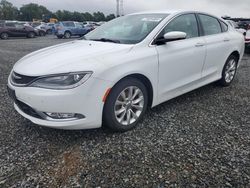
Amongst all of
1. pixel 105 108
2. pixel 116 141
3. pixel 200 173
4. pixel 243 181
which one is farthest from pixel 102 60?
pixel 243 181

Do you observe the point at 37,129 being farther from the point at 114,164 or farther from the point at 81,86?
the point at 114,164

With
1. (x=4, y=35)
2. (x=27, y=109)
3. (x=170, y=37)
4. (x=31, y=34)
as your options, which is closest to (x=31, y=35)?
(x=31, y=34)

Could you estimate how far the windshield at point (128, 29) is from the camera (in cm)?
331

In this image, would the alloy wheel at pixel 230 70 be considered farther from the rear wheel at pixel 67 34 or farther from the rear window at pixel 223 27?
the rear wheel at pixel 67 34

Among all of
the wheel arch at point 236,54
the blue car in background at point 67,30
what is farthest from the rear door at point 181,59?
the blue car in background at point 67,30

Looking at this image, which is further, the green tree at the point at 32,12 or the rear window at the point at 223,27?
the green tree at the point at 32,12

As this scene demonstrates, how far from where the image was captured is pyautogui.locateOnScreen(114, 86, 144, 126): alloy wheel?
297 centimetres

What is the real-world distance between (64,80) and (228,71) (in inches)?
146

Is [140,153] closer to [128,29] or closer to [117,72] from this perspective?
[117,72]

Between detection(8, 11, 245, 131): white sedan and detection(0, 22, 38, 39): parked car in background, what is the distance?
805 inches

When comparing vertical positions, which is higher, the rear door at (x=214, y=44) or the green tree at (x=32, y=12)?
the green tree at (x=32, y=12)

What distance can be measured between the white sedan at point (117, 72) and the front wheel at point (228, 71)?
0.65 meters

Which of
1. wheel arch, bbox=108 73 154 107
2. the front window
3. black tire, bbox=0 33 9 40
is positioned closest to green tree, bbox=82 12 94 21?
black tire, bbox=0 33 9 40

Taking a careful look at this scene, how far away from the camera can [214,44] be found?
4.25m
